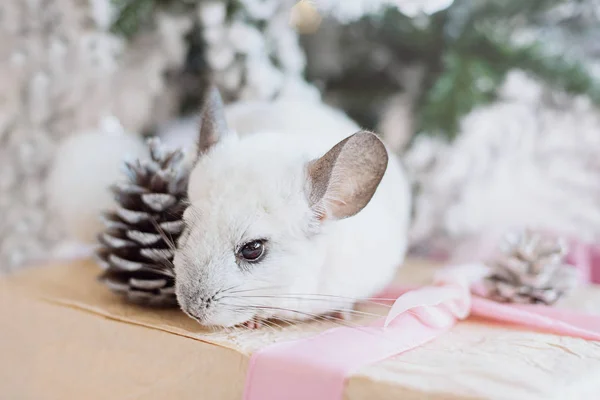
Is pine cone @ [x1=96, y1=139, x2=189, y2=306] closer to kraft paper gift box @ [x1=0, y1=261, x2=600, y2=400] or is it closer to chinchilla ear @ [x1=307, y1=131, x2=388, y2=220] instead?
kraft paper gift box @ [x1=0, y1=261, x2=600, y2=400]

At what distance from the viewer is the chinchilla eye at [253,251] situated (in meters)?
0.84

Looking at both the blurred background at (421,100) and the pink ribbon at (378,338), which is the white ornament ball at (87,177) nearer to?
the blurred background at (421,100)

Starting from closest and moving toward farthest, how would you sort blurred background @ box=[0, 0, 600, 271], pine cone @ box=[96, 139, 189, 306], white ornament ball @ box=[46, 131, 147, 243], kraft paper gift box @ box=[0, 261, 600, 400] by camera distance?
kraft paper gift box @ box=[0, 261, 600, 400], pine cone @ box=[96, 139, 189, 306], white ornament ball @ box=[46, 131, 147, 243], blurred background @ box=[0, 0, 600, 271]

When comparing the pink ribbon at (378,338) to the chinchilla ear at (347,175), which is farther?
the chinchilla ear at (347,175)

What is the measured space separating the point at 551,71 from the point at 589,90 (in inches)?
3.3

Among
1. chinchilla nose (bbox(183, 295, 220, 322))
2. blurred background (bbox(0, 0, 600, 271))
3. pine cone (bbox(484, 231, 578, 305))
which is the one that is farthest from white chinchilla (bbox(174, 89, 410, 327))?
blurred background (bbox(0, 0, 600, 271))

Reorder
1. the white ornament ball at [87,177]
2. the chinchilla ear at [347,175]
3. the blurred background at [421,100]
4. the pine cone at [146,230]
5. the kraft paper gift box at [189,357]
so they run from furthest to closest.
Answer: the blurred background at [421,100]
the white ornament ball at [87,177]
the pine cone at [146,230]
the chinchilla ear at [347,175]
the kraft paper gift box at [189,357]

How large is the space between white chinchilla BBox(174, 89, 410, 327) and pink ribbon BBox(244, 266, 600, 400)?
0.09m

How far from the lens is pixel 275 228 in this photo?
0.85 m

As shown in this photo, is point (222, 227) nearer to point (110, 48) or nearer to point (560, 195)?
point (110, 48)

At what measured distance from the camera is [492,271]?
1031mm

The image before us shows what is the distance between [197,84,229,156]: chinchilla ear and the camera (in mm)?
959

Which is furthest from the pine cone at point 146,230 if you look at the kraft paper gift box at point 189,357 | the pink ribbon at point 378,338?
the pink ribbon at point 378,338

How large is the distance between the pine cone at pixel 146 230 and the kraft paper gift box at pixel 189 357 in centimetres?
4
